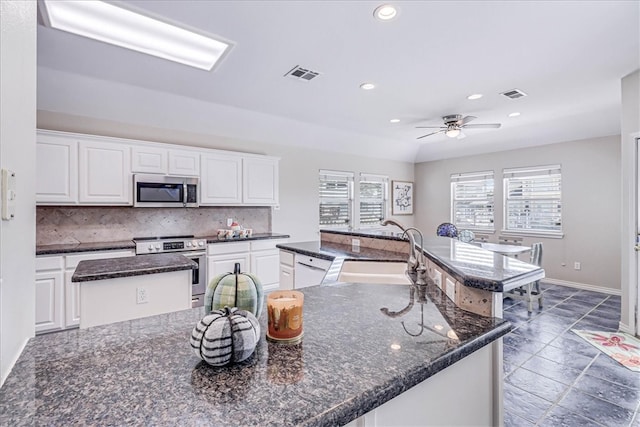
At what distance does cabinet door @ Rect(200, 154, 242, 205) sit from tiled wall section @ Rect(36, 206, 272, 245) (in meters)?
0.44

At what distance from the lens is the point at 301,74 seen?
→ 3.14m

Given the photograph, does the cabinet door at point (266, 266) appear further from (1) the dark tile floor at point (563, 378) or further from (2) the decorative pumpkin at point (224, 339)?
(2) the decorative pumpkin at point (224, 339)

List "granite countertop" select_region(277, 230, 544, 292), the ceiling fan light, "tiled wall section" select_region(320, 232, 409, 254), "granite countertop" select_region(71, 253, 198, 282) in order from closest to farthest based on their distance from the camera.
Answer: "granite countertop" select_region(277, 230, 544, 292) → "granite countertop" select_region(71, 253, 198, 282) → "tiled wall section" select_region(320, 232, 409, 254) → the ceiling fan light

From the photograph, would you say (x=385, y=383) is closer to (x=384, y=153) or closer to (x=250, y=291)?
(x=250, y=291)

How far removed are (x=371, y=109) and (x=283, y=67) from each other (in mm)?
1708

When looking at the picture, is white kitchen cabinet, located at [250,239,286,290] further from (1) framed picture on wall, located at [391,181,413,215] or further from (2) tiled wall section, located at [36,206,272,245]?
(1) framed picture on wall, located at [391,181,413,215]

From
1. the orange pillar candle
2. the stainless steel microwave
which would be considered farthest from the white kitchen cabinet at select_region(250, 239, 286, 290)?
the orange pillar candle

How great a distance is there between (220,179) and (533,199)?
5450 millimetres

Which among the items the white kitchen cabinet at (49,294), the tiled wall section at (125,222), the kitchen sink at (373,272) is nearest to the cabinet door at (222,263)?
the tiled wall section at (125,222)

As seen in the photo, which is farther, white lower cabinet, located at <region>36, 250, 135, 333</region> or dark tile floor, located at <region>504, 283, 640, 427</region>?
white lower cabinet, located at <region>36, 250, 135, 333</region>

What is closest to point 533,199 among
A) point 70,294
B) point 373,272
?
point 373,272

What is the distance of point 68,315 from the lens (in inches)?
126

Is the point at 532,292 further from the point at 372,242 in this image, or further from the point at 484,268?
the point at 484,268

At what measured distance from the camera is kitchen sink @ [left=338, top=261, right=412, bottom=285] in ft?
7.89
